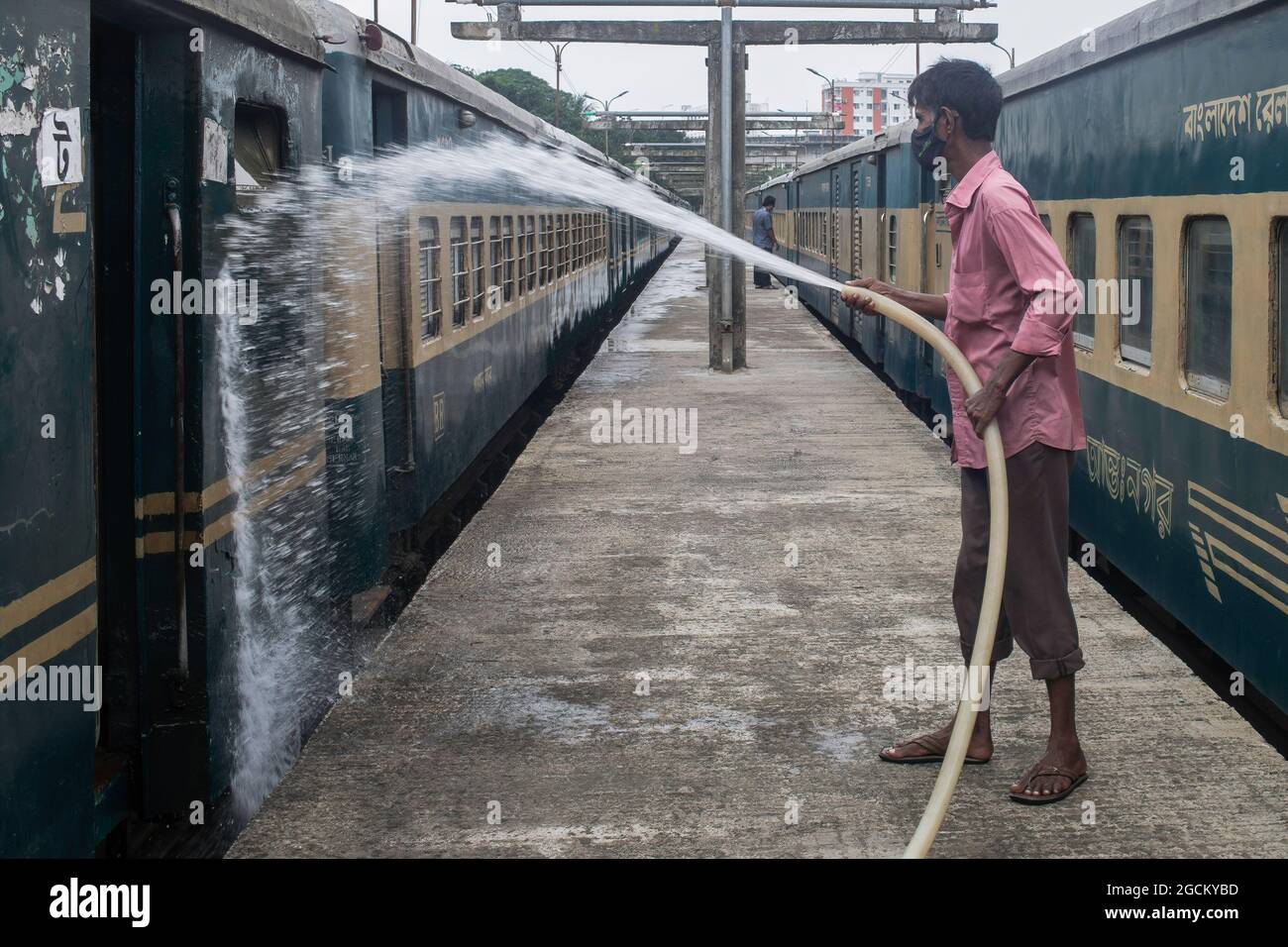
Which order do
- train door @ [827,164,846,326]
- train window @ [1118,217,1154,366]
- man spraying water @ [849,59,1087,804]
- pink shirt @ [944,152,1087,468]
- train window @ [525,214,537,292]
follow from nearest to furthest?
pink shirt @ [944,152,1087,468], man spraying water @ [849,59,1087,804], train window @ [1118,217,1154,366], train window @ [525,214,537,292], train door @ [827,164,846,326]

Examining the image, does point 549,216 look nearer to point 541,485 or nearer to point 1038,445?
point 541,485

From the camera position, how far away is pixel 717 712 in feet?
18.9

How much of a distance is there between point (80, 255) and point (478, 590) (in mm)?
4329

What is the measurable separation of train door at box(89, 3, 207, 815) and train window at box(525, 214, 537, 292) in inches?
400

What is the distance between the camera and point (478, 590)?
758cm

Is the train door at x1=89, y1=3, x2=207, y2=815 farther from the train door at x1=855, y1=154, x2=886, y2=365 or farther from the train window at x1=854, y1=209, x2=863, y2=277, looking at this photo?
the train window at x1=854, y1=209, x2=863, y2=277

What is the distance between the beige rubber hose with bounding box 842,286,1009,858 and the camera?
4.11 m

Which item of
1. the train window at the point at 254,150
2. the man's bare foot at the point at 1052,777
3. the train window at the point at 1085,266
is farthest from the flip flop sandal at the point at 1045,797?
the train window at the point at 1085,266

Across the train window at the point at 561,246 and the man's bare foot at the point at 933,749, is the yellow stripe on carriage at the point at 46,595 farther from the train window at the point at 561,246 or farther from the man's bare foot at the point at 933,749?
the train window at the point at 561,246

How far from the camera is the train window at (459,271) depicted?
9.98 m

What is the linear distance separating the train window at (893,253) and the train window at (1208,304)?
9598mm

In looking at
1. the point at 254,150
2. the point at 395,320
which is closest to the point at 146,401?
the point at 254,150

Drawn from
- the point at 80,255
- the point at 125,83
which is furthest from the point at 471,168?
the point at 80,255

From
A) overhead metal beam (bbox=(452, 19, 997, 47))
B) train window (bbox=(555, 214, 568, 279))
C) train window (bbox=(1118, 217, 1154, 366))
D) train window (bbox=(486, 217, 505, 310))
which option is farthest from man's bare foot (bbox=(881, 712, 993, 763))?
overhead metal beam (bbox=(452, 19, 997, 47))
